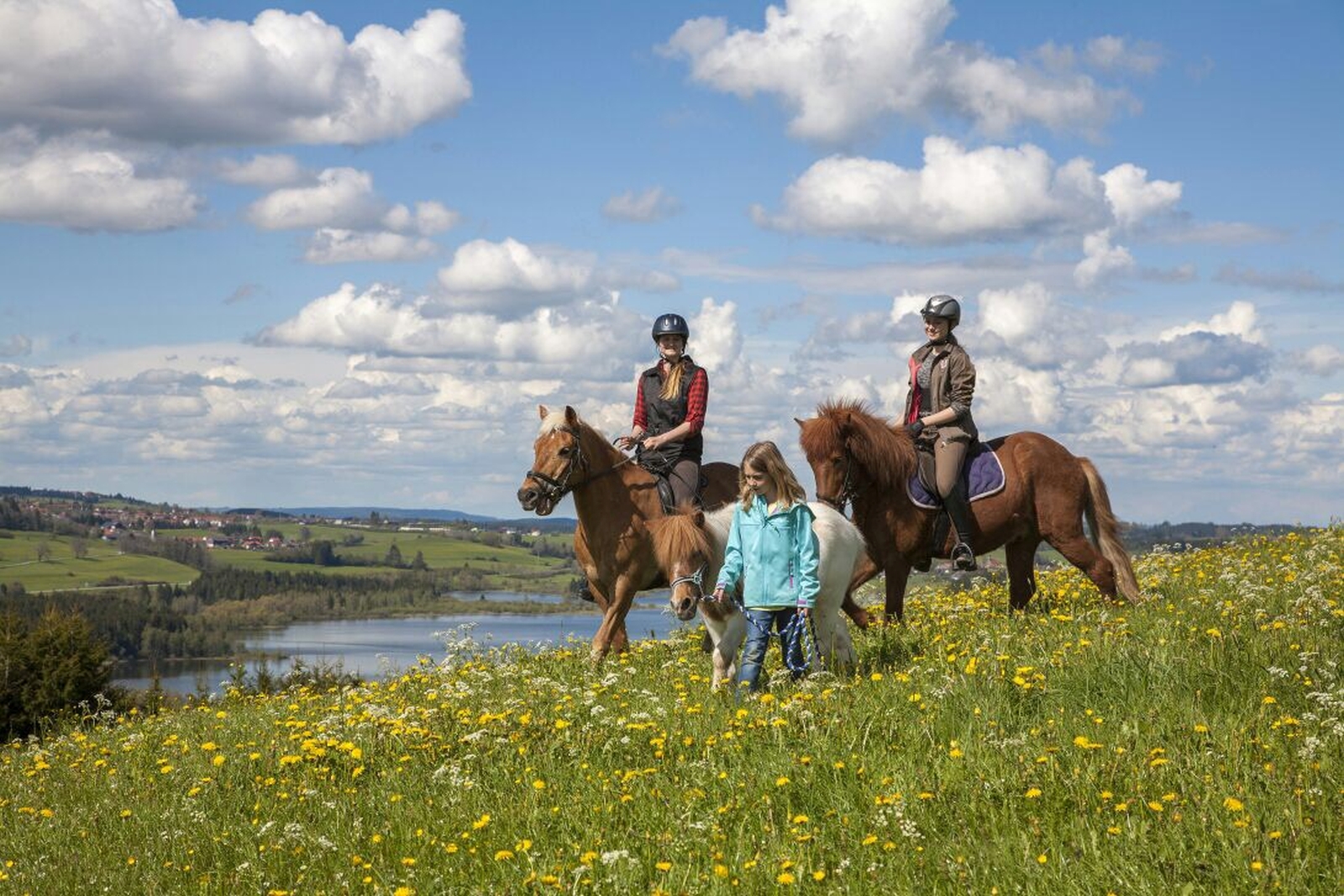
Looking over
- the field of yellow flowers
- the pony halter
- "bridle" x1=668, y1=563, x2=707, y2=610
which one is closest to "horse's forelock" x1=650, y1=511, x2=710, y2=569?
"bridle" x1=668, y1=563, x2=707, y2=610

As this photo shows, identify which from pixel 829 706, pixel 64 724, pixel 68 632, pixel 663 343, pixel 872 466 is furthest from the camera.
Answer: pixel 68 632

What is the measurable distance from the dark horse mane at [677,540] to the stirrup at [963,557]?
373 cm

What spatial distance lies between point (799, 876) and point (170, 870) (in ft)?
13.5

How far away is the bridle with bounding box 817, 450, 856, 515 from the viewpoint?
37.1ft

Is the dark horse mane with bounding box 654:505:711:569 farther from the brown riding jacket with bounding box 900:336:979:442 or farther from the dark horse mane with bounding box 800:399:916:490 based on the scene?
the brown riding jacket with bounding box 900:336:979:442

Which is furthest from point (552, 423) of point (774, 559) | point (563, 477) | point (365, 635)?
point (365, 635)

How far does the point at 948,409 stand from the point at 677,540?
399 centimetres

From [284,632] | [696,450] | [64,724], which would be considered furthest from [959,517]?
[284,632]

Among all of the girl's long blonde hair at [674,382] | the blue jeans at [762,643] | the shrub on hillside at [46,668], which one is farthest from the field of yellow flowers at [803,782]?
the shrub on hillside at [46,668]

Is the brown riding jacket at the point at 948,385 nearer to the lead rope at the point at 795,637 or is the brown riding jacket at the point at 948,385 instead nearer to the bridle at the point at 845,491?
the bridle at the point at 845,491

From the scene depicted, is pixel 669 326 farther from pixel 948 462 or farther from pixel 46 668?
pixel 46 668

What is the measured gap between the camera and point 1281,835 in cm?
525

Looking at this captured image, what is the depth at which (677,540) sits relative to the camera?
9461 millimetres

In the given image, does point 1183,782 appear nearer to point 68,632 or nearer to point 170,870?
point 170,870
